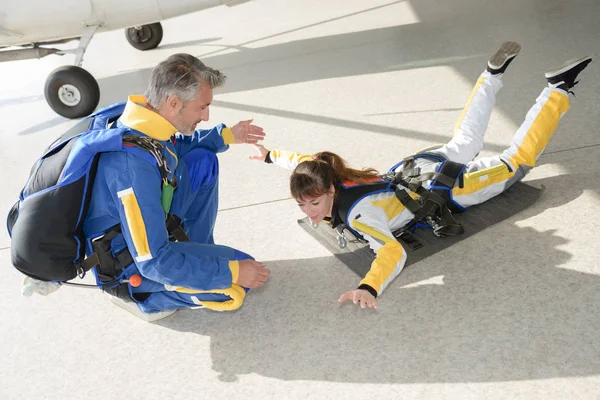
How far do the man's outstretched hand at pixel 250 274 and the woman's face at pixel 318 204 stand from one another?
0.93 feet

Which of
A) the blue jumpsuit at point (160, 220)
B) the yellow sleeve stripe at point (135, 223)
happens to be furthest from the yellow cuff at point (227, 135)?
the yellow sleeve stripe at point (135, 223)

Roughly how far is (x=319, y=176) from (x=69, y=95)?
2822 mm

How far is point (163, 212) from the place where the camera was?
78.2 inches

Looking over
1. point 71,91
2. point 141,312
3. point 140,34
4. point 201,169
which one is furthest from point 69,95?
point 141,312

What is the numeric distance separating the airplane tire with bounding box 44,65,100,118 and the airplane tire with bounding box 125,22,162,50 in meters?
1.50

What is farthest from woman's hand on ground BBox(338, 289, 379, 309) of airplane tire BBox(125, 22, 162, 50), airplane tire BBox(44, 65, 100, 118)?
airplane tire BBox(125, 22, 162, 50)

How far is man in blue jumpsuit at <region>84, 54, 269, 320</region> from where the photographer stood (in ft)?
6.30

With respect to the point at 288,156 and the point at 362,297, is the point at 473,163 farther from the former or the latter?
the point at 362,297

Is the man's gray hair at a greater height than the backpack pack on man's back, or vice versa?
the man's gray hair

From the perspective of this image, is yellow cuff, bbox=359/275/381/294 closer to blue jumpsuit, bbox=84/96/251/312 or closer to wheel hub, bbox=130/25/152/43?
blue jumpsuit, bbox=84/96/251/312

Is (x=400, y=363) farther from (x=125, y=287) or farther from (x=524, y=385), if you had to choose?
(x=125, y=287)

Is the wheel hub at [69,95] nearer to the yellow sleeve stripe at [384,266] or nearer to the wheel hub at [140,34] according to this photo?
the wheel hub at [140,34]

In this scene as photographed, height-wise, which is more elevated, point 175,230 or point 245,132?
point 245,132

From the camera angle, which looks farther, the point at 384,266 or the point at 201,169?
the point at 201,169
